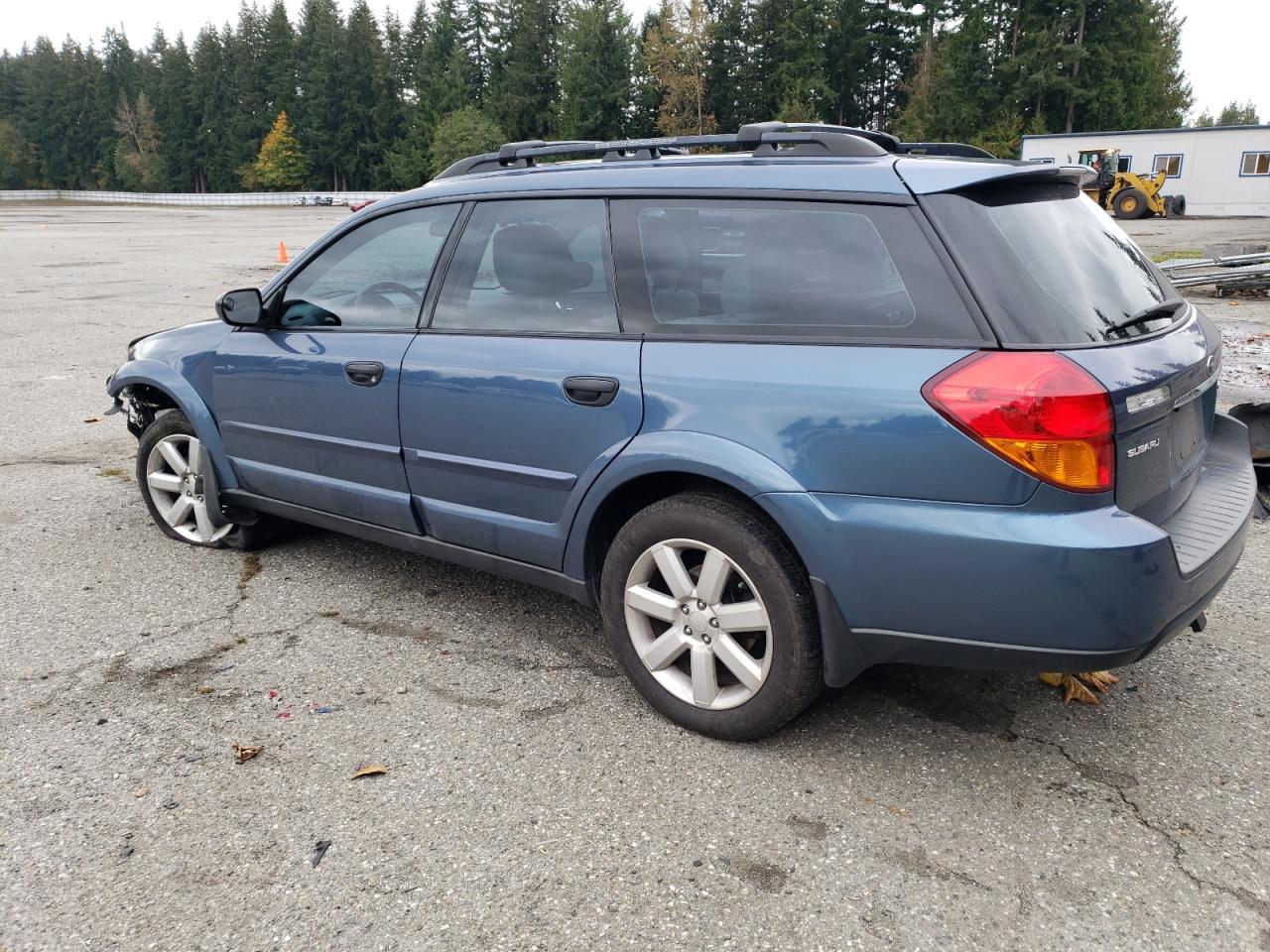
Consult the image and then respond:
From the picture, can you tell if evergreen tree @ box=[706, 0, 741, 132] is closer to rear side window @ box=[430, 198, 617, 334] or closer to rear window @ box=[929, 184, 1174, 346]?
rear side window @ box=[430, 198, 617, 334]

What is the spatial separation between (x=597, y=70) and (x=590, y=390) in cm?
7313

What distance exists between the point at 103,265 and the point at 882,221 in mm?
20876

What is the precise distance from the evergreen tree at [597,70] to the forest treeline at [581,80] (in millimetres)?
141

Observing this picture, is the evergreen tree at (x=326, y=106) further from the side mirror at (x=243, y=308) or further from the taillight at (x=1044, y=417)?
the taillight at (x=1044, y=417)

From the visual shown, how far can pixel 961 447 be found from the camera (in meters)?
2.44

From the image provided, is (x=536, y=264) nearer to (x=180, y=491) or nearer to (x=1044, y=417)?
(x=1044, y=417)

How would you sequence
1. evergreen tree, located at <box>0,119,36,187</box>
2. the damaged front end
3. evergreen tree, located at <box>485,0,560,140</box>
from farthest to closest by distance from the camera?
evergreen tree, located at <box>0,119,36,187</box> → evergreen tree, located at <box>485,0,560,140</box> → the damaged front end

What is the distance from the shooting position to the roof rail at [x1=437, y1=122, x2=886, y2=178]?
2963 mm

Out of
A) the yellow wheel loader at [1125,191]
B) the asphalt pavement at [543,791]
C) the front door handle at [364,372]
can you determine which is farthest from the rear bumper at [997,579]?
the yellow wheel loader at [1125,191]

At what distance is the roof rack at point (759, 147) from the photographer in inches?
117

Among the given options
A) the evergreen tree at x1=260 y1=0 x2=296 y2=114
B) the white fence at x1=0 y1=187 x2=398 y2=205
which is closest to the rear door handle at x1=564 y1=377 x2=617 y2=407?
the white fence at x1=0 y1=187 x2=398 y2=205

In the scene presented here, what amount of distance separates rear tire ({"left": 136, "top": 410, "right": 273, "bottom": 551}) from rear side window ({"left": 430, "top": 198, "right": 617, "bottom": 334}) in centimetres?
174

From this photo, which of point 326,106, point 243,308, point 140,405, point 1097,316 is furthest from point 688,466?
point 326,106

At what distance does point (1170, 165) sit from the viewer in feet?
129
